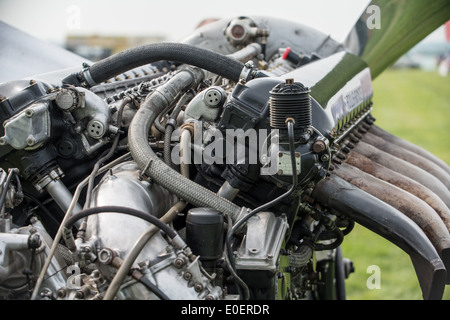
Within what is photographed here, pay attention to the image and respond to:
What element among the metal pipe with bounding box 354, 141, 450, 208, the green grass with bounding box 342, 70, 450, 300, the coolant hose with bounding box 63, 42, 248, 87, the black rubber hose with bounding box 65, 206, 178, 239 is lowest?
the green grass with bounding box 342, 70, 450, 300

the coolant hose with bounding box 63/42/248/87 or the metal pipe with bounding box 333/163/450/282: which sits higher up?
the coolant hose with bounding box 63/42/248/87

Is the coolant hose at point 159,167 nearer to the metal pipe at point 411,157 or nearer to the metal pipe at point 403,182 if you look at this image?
the metal pipe at point 403,182

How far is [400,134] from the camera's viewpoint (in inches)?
843

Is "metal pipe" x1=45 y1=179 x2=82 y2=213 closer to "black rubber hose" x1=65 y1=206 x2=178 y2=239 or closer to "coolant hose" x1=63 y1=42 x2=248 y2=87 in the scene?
"black rubber hose" x1=65 y1=206 x2=178 y2=239

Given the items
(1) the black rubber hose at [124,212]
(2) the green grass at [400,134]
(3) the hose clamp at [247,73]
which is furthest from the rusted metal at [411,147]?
(1) the black rubber hose at [124,212]

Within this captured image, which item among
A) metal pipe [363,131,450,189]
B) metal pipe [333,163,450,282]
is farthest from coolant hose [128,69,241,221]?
metal pipe [363,131,450,189]

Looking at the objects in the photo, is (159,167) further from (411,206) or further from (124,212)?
(411,206)

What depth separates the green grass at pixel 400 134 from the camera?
335 inches

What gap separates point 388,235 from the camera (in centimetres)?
344

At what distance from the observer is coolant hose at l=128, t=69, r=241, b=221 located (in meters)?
3.14

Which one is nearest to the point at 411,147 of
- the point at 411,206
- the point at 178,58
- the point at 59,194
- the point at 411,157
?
the point at 411,157
